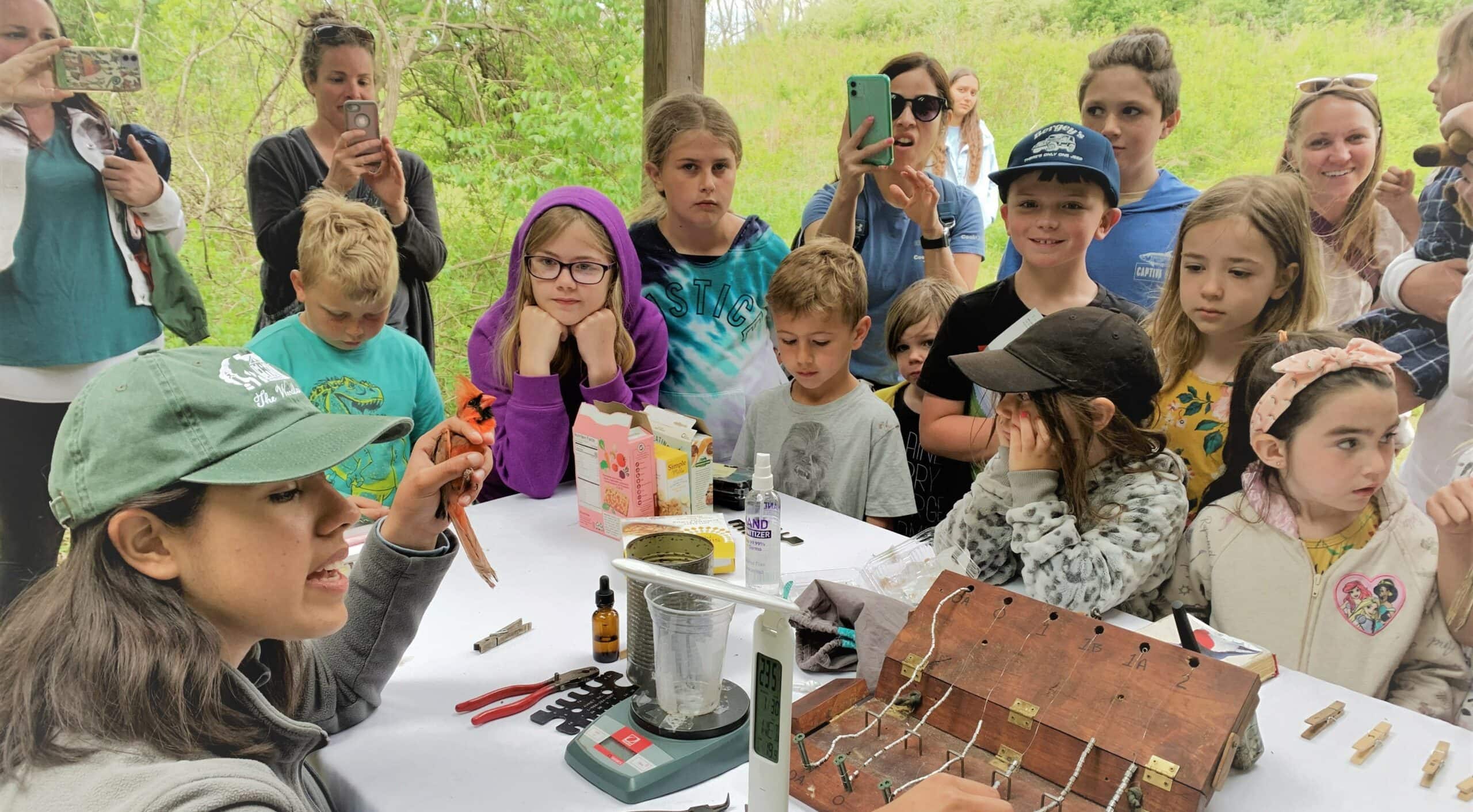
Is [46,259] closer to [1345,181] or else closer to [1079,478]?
[1079,478]

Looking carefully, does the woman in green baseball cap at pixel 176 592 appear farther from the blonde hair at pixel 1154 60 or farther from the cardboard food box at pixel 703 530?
the blonde hair at pixel 1154 60

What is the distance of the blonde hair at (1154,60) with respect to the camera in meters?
2.22

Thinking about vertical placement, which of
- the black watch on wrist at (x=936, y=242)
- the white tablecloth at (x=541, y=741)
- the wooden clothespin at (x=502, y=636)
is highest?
the black watch on wrist at (x=936, y=242)

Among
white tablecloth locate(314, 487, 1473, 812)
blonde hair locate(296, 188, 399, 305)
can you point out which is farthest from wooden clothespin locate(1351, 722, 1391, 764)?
blonde hair locate(296, 188, 399, 305)

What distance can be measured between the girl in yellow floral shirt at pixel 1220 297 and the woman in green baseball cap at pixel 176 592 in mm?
1759

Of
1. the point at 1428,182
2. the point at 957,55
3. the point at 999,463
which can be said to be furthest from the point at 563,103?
the point at 1428,182

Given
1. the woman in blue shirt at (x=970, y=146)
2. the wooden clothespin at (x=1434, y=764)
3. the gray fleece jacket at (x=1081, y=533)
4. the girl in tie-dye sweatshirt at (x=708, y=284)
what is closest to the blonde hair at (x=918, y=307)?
the woman in blue shirt at (x=970, y=146)

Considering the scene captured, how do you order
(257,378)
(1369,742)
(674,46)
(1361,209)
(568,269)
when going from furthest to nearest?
(674,46) < (568,269) < (1361,209) < (1369,742) < (257,378)

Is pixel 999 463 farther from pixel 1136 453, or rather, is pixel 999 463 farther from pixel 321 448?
pixel 321 448

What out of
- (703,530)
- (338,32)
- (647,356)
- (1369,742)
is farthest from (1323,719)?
(338,32)

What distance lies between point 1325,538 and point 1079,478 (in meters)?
0.50

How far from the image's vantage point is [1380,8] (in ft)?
6.28

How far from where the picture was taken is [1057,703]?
1.40 metres

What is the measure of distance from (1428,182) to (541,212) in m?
2.21
